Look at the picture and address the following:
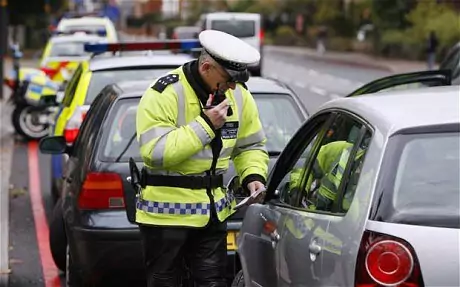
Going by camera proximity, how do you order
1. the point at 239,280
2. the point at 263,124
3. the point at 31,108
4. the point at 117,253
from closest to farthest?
the point at 239,280 → the point at 117,253 → the point at 263,124 → the point at 31,108

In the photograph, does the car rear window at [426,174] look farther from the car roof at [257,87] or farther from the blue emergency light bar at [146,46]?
the blue emergency light bar at [146,46]

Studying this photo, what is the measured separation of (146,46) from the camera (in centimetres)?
998

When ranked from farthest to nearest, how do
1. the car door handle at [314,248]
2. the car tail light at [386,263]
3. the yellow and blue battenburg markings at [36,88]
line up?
the yellow and blue battenburg markings at [36,88] → the car door handle at [314,248] → the car tail light at [386,263]

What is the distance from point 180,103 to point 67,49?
16150mm

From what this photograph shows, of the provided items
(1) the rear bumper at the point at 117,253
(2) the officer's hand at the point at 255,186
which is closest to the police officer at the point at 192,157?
(2) the officer's hand at the point at 255,186

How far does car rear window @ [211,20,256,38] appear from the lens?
33.2 meters

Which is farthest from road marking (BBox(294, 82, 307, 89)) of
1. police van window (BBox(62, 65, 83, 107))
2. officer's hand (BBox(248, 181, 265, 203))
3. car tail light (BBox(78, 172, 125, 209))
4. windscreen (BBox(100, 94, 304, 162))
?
officer's hand (BBox(248, 181, 265, 203))

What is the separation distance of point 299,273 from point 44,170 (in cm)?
1030

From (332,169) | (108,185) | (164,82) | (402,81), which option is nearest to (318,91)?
(402,81)

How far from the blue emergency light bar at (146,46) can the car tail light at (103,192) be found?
3.09 metres

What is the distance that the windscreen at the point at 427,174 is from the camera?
12.4 feet

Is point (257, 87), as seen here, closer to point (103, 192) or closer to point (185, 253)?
point (103, 192)

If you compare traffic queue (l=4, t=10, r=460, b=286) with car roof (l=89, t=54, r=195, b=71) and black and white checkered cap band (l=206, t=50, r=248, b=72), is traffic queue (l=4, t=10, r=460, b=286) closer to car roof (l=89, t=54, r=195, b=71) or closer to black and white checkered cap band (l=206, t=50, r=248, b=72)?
black and white checkered cap band (l=206, t=50, r=248, b=72)

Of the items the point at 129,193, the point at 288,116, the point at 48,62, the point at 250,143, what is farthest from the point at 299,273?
the point at 48,62
